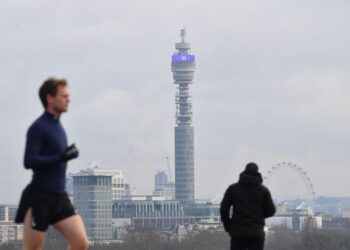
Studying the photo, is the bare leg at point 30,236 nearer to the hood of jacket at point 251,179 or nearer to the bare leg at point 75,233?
the bare leg at point 75,233

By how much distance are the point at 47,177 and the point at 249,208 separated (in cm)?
452

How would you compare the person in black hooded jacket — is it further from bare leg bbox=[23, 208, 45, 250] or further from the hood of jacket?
bare leg bbox=[23, 208, 45, 250]

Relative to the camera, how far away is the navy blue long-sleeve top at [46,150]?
48.4ft

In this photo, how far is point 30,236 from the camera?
14.9 metres

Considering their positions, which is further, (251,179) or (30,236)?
(251,179)

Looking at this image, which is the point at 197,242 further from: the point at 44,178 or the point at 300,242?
the point at 44,178

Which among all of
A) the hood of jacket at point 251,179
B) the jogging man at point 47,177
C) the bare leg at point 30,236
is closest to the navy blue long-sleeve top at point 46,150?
the jogging man at point 47,177

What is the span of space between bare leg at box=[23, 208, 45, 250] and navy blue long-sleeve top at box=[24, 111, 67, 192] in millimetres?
284

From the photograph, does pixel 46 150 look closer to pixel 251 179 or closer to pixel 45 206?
pixel 45 206

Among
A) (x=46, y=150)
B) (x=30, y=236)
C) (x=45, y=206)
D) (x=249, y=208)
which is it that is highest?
(x=46, y=150)

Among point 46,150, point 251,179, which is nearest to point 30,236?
point 46,150

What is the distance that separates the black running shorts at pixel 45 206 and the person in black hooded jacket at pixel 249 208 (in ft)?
13.9

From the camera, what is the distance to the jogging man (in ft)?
48.5

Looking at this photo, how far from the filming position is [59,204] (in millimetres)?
14898
